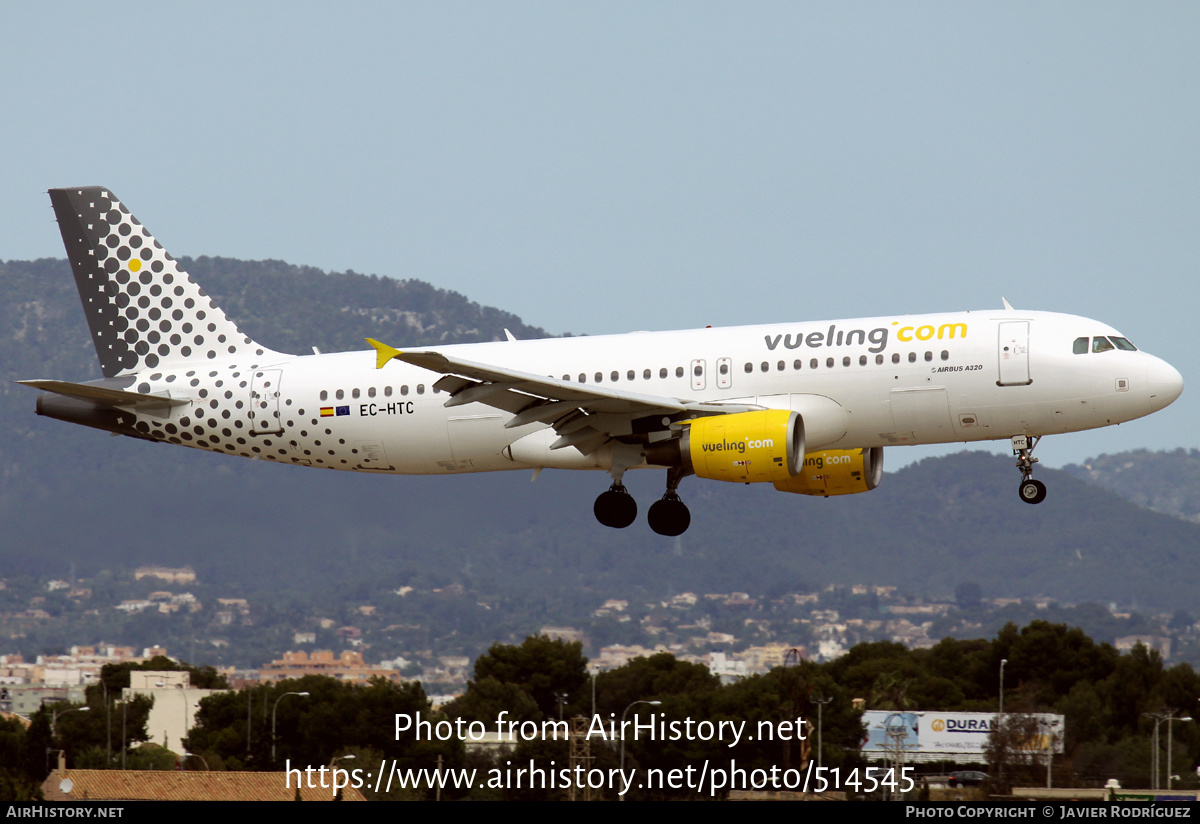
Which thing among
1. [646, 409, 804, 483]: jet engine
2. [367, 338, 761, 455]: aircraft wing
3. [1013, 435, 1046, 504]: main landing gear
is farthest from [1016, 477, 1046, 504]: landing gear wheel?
[367, 338, 761, 455]: aircraft wing

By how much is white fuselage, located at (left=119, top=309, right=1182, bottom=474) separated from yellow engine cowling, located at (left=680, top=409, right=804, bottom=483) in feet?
3.96

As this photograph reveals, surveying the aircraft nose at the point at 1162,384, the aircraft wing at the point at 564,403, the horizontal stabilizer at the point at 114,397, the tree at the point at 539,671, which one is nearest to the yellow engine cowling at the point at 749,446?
the aircraft wing at the point at 564,403

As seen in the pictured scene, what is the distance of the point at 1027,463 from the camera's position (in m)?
29.9

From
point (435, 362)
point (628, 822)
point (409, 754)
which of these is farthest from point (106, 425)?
point (409, 754)

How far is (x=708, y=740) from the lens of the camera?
73.8m

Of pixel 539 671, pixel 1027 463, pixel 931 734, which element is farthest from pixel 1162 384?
pixel 539 671

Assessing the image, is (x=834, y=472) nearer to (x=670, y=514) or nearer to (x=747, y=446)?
(x=670, y=514)

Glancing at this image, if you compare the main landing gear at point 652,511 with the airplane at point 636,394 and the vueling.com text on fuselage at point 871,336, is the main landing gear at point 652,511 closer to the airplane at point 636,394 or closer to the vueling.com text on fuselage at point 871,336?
the airplane at point 636,394

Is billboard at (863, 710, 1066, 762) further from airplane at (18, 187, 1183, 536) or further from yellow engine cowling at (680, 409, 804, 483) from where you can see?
yellow engine cowling at (680, 409, 804, 483)

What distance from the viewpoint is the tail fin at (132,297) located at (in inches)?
1373

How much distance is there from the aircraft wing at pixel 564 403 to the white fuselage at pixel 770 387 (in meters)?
0.75

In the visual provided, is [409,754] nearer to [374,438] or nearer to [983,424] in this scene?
[374,438]

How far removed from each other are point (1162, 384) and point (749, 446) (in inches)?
335

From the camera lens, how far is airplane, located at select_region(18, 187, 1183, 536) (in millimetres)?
29109
